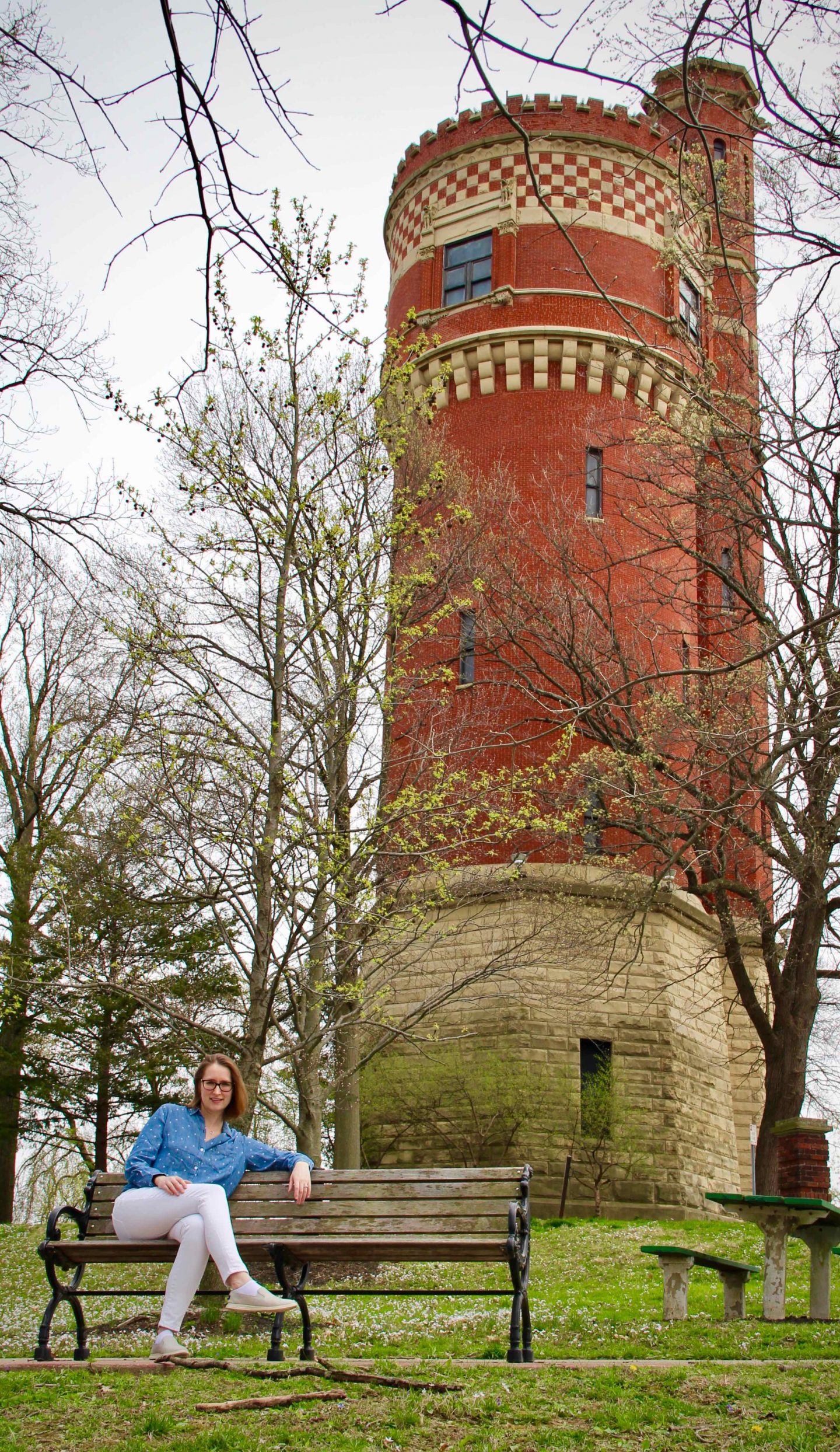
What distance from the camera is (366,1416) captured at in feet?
14.0

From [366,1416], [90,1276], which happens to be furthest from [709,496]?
[90,1276]

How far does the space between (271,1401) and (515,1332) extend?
5.22 ft

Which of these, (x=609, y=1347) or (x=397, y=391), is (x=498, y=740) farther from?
(x=609, y=1347)

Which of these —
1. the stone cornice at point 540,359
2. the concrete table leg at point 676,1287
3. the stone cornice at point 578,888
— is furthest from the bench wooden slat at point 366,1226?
the stone cornice at point 540,359

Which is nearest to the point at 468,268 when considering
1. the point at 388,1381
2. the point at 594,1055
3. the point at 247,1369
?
the point at 594,1055

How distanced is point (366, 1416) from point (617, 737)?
1254 centimetres

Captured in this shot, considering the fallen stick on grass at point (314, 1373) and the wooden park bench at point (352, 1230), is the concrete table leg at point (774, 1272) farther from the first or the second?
the fallen stick on grass at point (314, 1373)

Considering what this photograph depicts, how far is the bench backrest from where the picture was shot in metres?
6.04

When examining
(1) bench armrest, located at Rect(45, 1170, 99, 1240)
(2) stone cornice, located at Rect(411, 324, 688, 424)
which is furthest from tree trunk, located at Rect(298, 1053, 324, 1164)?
(2) stone cornice, located at Rect(411, 324, 688, 424)

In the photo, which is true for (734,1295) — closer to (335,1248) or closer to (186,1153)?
(335,1248)

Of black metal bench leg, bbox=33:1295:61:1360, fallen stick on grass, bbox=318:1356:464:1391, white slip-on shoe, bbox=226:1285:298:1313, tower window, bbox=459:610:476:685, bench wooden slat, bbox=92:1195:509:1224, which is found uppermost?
tower window, bbox=459:610:476:685

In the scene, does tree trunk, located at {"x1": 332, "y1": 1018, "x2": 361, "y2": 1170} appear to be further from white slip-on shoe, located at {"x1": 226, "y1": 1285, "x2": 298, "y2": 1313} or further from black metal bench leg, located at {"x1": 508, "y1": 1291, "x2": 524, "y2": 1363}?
white slip-on shoe, located at {"x1": 226, "y1": 1285, "x2": 298, "y2": 1313}

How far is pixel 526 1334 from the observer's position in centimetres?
568

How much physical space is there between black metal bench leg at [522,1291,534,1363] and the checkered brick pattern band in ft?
60.5
